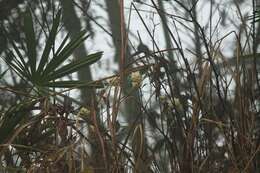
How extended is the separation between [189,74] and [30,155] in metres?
0.67

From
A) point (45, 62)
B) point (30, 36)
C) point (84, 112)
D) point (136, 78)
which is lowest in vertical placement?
point (84, 112)

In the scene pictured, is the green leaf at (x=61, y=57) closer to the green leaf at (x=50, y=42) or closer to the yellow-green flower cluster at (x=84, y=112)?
the green leaf at (x=50, y=42)

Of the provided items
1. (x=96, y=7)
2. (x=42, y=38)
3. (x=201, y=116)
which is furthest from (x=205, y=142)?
(x=96, y=7)

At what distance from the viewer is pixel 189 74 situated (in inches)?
60.1

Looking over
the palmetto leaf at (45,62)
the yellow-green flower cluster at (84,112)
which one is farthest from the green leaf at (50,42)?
the yellow-green flower cluster at (84,112)

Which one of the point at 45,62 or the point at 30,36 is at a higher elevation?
the point at 30,36

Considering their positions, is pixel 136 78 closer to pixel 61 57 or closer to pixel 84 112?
pixel 84 112

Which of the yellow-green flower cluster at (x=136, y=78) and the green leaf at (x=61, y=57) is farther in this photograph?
the green leaf at (x=61, y=57)

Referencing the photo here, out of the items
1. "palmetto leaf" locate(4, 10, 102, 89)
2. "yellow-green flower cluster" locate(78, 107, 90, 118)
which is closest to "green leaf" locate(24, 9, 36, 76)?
"palmetto leaf" locate(4, 10, 102, 89)

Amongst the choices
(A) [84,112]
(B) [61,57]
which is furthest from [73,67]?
(A) [84,112]

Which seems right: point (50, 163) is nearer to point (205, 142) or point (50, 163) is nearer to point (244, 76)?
point (205, 142)

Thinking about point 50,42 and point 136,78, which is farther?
point 50,42

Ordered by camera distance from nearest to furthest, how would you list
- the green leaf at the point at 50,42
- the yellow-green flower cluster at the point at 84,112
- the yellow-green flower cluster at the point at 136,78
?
the yellow-green flower cluster at the point at 84,112, the yellow-green flower cluster at the point at 136,78, the green leaf at the point at 50,42

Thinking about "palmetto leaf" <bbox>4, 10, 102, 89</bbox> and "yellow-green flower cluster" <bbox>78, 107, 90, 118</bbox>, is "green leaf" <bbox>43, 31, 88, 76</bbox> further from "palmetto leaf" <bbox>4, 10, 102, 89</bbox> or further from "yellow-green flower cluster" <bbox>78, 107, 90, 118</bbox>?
"yellow-green flower cluster" <bbox>78, 107, 90, 118</bbox>
